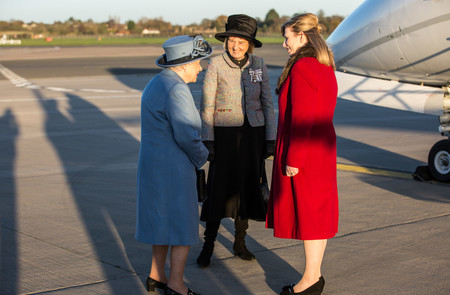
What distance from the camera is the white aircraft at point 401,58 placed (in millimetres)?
8211

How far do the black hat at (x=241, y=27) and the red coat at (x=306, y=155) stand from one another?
913 mm

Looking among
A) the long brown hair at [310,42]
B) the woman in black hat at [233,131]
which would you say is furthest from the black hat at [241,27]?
the long brown hair at [310,42]

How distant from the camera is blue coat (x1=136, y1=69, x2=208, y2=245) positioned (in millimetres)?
4145

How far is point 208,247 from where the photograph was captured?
5.12m

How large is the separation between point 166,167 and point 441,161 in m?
5.11

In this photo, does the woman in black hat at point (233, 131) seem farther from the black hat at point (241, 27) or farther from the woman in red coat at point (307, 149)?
the woman in red coat at point (307, 149)

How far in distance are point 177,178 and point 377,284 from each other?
5.66 ft

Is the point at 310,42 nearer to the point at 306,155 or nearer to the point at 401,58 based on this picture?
the point at 306,155

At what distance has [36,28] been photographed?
176 m

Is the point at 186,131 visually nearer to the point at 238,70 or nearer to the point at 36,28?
the point at 238,70

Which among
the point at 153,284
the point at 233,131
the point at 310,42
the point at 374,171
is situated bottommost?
the point at 374,171

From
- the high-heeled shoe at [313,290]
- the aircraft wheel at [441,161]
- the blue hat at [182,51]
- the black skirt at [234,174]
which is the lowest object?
the high-heeled shoe at [313,290]

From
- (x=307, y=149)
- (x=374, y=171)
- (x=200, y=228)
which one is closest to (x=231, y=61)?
(x=307, y=149)

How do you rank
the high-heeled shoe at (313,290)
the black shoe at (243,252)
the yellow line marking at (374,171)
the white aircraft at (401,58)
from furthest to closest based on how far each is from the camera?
1. the yellow line marking at (374,171)
2. the white aircraft at (401,58)
3. the black shoe at (243,252)
4. the high-heeled shoe at (313,290)
